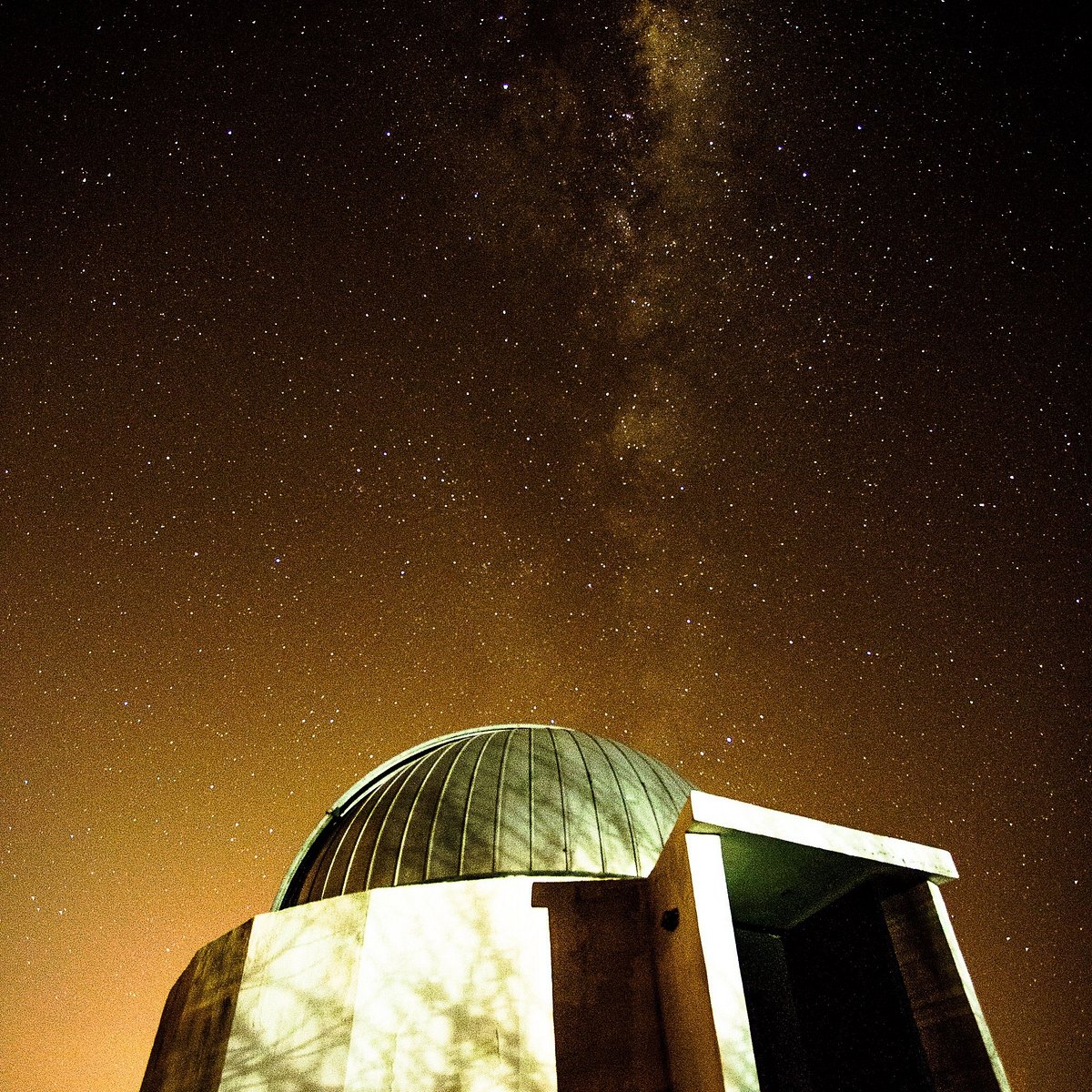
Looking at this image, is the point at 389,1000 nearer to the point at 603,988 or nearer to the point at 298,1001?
the point at 298,1001

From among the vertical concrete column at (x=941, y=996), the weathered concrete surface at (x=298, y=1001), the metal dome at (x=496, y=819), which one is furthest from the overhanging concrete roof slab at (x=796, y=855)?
the weathered concrete surface at (x=298, y=1001)

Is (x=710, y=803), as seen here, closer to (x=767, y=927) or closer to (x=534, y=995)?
(x=534, y=995)

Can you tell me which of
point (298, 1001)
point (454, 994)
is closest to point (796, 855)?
point (454, 994)

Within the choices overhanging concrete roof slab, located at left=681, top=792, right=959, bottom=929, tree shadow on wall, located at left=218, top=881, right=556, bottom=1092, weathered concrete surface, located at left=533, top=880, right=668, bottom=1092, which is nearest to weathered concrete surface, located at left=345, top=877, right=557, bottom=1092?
tree shadow on wall, located at left=218, top=881, right=556, bottom=1092

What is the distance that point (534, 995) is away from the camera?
523cm

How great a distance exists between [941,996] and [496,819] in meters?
4.51

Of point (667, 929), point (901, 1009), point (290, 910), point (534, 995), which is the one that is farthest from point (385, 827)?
point (901, 1009)

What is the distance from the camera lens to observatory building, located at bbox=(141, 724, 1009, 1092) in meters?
4.94

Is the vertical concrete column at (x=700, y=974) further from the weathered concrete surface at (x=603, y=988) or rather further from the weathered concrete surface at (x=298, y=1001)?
the weathered concrete surface at (x=298, y=1001)

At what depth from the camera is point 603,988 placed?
5559 mm

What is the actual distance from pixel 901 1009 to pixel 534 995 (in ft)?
11.1

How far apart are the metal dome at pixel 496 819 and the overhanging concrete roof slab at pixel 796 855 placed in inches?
68.2

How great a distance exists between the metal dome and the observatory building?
0.12 m

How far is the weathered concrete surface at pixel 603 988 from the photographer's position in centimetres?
523
